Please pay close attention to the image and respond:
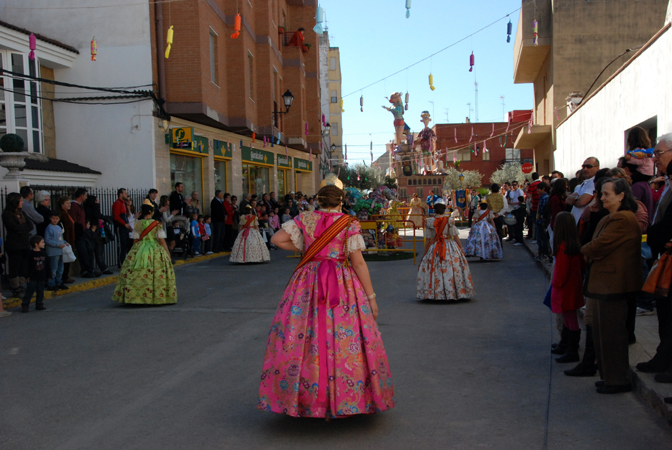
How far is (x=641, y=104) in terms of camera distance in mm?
11141

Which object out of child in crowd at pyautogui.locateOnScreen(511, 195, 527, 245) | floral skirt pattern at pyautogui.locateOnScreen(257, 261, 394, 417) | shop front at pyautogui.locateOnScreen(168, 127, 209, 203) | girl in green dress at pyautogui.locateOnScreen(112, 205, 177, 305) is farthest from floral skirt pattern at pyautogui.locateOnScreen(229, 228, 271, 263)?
floral skirt pattern at pyautogui.locateOnScreen(257, 261, 394, 417)

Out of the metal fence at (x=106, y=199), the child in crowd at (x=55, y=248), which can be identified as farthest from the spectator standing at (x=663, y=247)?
the metal fence at (x=106, y=199)

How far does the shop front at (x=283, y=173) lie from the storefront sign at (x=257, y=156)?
1.50m

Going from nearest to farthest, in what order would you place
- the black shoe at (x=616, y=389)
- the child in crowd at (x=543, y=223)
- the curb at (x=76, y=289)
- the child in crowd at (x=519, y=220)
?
the black shoe at (x=616, y=389), the curb at (x=76, y=289), the child in crowd at (x=543, y=223), the child in crowd at (x=519, y=220)

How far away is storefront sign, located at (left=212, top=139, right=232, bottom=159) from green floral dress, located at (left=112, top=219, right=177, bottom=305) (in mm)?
11530

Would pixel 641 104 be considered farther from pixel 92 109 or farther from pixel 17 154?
pixel 92 109

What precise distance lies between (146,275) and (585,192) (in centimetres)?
668

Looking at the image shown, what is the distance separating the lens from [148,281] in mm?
9797

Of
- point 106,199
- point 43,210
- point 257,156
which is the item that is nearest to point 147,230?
point 43,210

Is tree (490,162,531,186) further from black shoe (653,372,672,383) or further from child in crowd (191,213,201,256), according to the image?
black shoe (653,372,672,383)

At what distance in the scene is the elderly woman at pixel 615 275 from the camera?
15.7 feet

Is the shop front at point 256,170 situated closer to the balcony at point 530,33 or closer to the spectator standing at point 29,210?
the balcony at point 530,33

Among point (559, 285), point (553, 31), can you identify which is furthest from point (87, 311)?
point (553, 31)

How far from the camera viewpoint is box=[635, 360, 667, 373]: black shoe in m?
5.00
